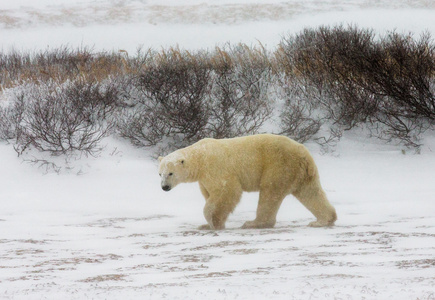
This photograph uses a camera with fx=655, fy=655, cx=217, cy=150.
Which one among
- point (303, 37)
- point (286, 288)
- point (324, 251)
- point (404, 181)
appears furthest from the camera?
point (303, 37)

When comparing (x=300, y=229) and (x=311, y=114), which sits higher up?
(x=311, y=114)

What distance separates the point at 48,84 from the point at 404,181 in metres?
7.81

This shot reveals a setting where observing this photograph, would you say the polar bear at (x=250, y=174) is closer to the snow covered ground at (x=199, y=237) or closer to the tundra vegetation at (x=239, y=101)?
the snow covered ground at (x=199, y=237)

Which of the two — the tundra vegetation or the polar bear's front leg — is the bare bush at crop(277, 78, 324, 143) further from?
the polar bear's front leg

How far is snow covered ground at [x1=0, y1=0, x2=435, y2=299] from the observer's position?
152 inches

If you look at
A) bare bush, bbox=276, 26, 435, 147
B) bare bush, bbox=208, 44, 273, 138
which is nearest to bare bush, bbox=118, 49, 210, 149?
bare bush, bbox=208, 44, 273, 138

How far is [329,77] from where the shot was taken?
13750mm

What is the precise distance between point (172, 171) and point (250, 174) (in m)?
0.78

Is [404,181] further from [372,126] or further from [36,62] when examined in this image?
[36,62]

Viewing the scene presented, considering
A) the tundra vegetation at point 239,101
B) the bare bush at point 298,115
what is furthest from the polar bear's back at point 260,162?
the bare bush at point 298,115

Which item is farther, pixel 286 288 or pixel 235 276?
pixel 235 276

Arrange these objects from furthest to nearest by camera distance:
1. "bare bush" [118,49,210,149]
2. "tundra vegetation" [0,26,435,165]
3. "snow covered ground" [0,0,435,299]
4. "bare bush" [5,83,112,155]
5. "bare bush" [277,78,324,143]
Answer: "bare bush" [277,78,324,143] → "bare bush" [118,49,210,149] → "tundra vegetation" [0,26,435,165] → "bare bush" [5,83,112,155] → "snow covered ground" [0,0,435,299]

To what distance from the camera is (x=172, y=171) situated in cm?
651

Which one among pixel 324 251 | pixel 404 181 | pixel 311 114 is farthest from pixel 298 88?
pixel 324 251
